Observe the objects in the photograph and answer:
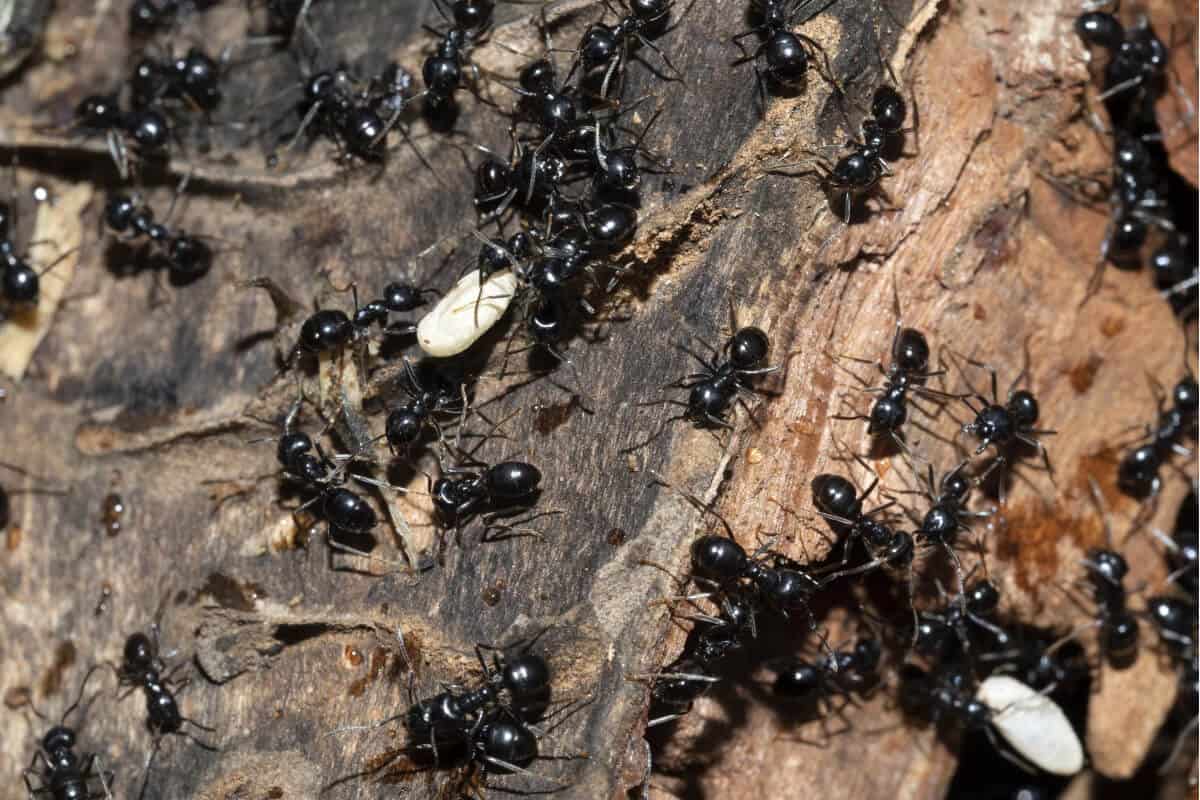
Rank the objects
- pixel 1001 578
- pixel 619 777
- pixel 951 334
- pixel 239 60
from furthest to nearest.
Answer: pixel 239 60
pixel 1001 578
pixel 951 334
pixel 619 777

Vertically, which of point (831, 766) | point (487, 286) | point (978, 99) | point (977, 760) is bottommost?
point (977, 760)

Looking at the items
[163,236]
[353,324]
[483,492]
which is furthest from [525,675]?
[163,236]

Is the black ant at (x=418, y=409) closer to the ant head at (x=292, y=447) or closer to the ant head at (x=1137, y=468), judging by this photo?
the ant head at (x=292, y=447)

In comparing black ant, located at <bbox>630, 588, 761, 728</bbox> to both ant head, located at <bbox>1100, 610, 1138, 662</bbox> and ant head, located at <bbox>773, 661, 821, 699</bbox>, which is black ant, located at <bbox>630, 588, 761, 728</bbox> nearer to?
ant head, located at <bbox>773, 661, 821, 699</bbox>

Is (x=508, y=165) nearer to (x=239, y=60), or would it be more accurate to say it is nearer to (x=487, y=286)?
(x=487, y=286)

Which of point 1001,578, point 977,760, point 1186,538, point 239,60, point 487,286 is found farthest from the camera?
point 977,760

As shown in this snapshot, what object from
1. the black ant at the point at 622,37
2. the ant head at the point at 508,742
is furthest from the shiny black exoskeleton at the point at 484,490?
the black ant at the point at 622,37

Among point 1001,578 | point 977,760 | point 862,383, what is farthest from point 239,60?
point 977,760
